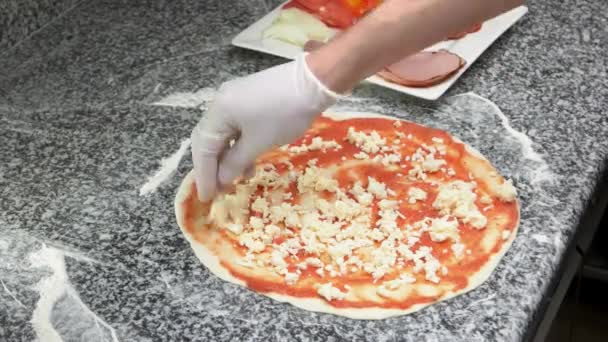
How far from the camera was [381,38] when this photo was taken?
103 centimetres

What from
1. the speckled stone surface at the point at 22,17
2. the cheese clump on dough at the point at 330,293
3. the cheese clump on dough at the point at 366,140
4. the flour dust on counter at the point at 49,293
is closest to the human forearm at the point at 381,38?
the cheese clump on dough at the point at 366,140

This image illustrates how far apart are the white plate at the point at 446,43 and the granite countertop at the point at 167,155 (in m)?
0.03

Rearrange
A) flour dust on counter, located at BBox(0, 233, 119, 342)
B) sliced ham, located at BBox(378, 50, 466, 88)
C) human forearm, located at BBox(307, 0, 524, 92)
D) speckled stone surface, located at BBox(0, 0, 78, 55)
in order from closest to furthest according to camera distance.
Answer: flour dust on counter, located at BBox(0, 233, 119, 342) → human forearm, located at BBox(307, 0, 524, 92) → sliced ham, located at BBox(378, 50, 466, 88) → speckled stone surface, located at BBox(0, 0, 78, 55)

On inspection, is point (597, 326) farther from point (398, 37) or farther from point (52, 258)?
point (52, 258)

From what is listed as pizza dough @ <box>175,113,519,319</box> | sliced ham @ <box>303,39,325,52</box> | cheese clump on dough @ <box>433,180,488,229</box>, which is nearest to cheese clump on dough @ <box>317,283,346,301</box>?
pizza dough @ <box>175,113,519,319</box>

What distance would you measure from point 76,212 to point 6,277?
15cm

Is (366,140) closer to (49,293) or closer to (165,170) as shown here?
(165,170)

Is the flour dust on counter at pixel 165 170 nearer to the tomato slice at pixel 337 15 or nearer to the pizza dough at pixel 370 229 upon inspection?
the pizza dough at pixel 370 229

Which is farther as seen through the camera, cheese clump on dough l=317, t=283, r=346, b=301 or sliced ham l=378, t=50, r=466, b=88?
sliced ham l=378, t=50, r=466, b=88

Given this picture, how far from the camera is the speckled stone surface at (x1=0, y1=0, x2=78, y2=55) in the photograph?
1455mm

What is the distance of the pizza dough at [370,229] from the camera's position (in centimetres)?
96

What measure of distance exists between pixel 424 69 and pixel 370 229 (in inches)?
15.5

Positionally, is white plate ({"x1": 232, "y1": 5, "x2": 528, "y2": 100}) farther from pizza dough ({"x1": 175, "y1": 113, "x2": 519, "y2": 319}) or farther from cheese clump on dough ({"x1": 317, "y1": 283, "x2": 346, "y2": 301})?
cheese clump on dough ({"x1": 317, "y1": 283, "x2": 346, "y2": 301})

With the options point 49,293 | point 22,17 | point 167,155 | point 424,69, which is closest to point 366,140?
point 424,69
